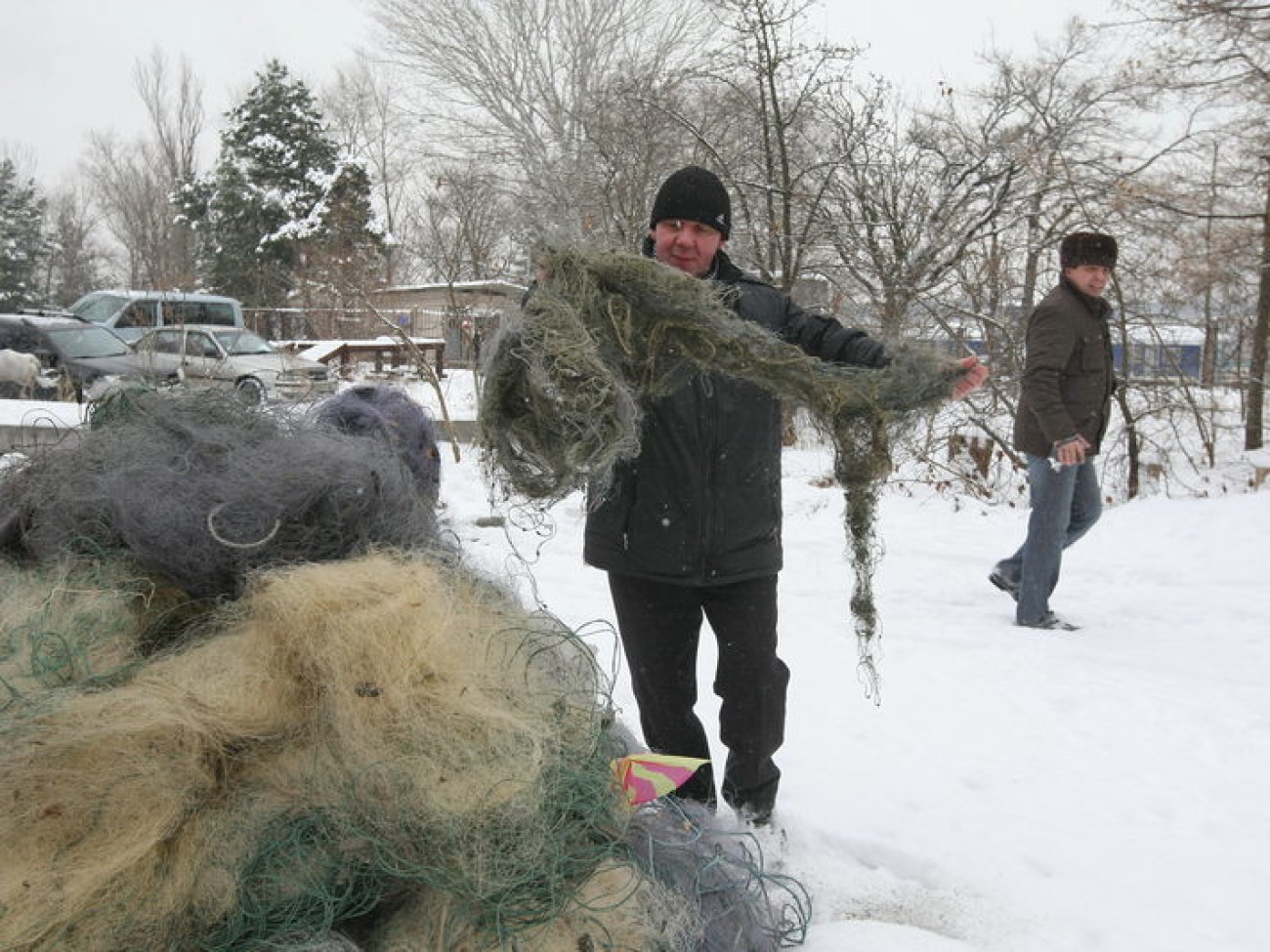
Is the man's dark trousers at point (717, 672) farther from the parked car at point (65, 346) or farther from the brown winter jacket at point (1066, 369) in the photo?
the parked car at point (65, 346)

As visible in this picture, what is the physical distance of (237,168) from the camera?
3052 centimetres

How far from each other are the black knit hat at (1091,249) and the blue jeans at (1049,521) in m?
0.89

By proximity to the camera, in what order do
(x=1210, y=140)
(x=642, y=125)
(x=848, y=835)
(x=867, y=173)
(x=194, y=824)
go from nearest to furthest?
(x=194, y=824) < (x=848, y=835) < (x=1210, y=140) < (x=867, y=173) < (x=642, y=125)

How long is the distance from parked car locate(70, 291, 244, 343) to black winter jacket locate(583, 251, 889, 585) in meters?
14.2

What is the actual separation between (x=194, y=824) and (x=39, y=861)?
7.7 inches

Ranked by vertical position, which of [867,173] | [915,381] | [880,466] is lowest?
[880,466]

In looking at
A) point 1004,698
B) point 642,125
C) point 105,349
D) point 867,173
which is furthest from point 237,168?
point 1004,698

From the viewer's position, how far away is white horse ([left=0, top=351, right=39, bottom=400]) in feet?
43.6

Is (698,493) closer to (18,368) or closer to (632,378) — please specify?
(632,378)

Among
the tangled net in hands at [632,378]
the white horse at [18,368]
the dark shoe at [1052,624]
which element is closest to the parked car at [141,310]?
the white horse at [18,368]

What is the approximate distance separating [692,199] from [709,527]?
0.82 meters

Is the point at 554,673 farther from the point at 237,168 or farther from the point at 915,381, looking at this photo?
the point at 237,168

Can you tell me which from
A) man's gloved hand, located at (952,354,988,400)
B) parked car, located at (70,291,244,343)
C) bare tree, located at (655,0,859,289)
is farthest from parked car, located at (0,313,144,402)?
man's gloved hand, located at (952,354,988,400)

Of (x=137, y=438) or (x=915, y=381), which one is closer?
(x=137, y=438)
